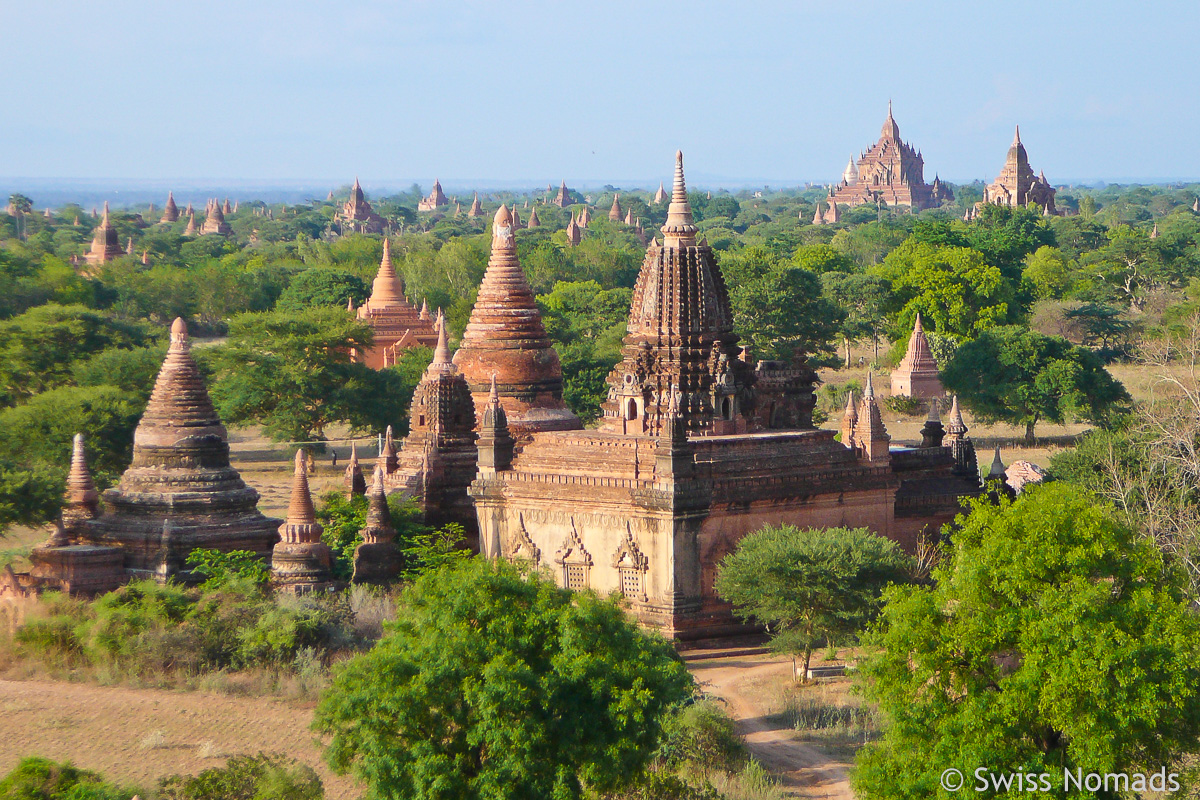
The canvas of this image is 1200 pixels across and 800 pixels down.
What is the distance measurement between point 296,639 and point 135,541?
3599 millimetres

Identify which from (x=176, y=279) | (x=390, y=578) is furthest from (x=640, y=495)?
(x=176, y=279)

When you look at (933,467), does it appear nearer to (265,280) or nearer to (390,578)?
(390,578)

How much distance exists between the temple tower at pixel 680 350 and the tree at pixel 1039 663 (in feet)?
38.6

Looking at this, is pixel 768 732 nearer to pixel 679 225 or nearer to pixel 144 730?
pixel 144 730

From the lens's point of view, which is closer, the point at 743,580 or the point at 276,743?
the point at 276,743

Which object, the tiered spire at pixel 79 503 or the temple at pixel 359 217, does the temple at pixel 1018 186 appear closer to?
the temple at pixel 359 217

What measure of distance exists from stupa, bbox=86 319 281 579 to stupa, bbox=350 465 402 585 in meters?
1.34

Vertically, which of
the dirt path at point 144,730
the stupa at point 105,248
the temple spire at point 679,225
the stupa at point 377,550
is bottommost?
the stupa at point 105,248

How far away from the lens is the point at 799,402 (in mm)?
31422

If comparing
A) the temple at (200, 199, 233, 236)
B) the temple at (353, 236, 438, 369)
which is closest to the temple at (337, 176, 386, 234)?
the temple at (200, 199, 233, 236)

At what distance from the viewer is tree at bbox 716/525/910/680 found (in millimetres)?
26469

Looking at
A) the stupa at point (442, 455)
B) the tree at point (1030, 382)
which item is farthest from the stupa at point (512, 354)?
the tree at point (1030, 382)

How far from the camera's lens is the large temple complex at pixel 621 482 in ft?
89.8

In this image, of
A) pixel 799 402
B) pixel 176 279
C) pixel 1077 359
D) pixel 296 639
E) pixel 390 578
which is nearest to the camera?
pixel 296 639
